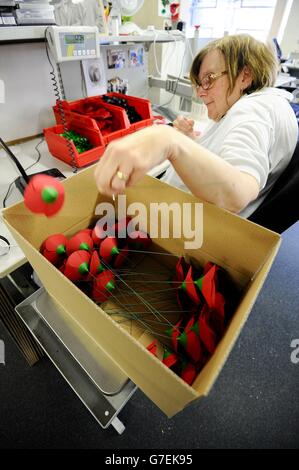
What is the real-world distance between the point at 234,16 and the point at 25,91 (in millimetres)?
3904

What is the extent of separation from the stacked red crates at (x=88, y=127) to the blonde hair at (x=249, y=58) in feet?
1.69

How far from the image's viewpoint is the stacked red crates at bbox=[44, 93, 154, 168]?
1036 mm

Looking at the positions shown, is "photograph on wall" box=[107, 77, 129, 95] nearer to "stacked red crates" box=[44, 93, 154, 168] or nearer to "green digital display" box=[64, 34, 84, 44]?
"stacked red crates" box=[44, 93, 154, 168]

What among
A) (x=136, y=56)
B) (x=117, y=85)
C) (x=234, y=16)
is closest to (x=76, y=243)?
(x=117, y=85)

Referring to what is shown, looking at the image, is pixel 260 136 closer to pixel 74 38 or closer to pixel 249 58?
pixel 249 58

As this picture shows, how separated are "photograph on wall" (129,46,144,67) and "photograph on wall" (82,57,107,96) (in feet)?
0.86

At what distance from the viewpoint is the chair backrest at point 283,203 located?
2.27 ft

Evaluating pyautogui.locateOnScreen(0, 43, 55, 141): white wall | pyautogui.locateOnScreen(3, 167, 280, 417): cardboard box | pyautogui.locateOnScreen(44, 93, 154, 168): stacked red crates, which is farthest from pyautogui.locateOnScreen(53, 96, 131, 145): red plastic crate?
pyautogui.locateOnScreen(3, 167, 280, 417): cardboard box

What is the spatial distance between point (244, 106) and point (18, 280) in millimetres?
1043

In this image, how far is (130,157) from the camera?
45 cm

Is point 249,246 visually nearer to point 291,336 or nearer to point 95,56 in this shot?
point 95,56

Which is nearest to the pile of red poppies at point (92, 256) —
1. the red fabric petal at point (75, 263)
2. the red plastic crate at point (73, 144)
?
the red fabric petal at point (75, 263)

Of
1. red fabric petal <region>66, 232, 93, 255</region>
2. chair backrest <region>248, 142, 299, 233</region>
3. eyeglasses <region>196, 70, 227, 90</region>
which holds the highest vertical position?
eyeglasses <region>196, 70, 227, 90</region>

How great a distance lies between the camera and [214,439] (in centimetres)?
100
